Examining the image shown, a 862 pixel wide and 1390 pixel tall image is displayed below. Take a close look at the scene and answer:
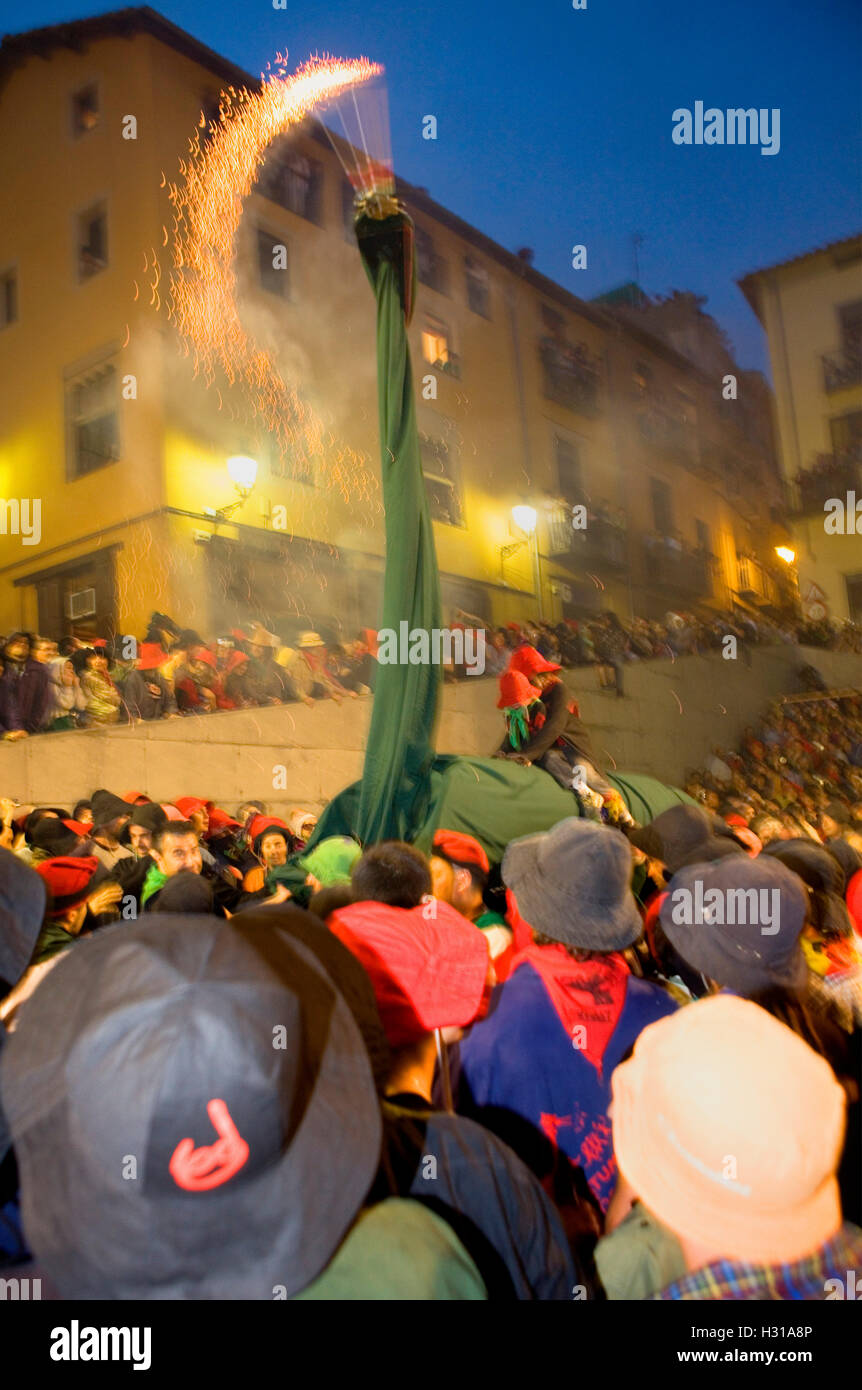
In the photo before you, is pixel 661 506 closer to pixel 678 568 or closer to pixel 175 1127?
pixel 678 568

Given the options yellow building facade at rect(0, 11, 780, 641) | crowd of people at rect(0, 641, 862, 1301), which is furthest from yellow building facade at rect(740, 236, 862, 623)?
crowd of people at rect(0, 641, 862, 1301)

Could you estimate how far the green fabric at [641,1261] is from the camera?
4.55 feet

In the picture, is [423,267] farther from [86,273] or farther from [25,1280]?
[25,1280]

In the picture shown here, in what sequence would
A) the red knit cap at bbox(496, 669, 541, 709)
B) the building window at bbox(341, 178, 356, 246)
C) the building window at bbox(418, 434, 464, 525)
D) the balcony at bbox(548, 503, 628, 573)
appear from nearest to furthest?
1. the red knit cap at bbox(496, 669, 541, 709)
2. the building window at bbox(341, 178, 356, 246)
3. the building window at bbox(418, 434, 464, 525)
4. the balcony at bbox(548, 503, 628, 573)

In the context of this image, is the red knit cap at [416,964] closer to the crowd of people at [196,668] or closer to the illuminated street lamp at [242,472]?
the crowd of people at [196,668]

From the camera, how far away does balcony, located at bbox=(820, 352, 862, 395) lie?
9.91 meters

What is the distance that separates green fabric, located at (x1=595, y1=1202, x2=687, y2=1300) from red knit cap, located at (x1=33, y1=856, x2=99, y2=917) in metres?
1.81

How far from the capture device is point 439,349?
7.27m

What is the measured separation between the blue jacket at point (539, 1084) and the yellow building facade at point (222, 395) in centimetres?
401

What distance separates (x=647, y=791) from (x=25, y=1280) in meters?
5.59

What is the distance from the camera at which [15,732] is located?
4855 millimetres

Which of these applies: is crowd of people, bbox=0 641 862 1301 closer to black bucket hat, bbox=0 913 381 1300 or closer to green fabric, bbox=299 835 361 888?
black bucket hat, bbox=0 913 381 1300

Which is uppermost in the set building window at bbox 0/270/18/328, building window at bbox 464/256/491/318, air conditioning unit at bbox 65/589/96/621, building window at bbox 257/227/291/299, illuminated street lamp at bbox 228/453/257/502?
building window at bbox 464/256/491/318
